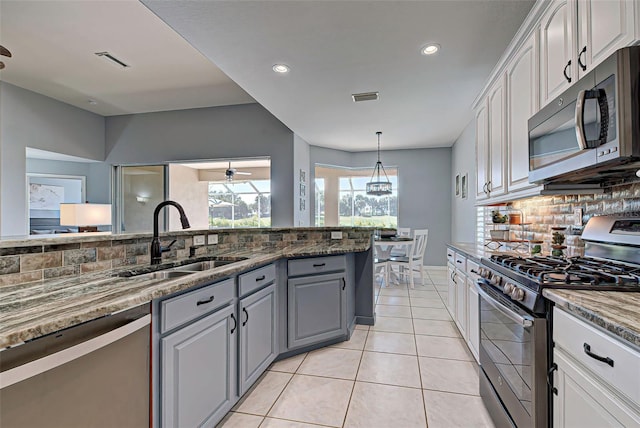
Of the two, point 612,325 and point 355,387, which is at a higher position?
point 612,325

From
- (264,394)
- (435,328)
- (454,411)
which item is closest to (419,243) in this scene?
(435,328)

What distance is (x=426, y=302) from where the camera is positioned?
4.18m

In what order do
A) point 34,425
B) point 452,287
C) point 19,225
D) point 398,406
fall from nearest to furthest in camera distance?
point 34,425 → point 398,406 → point 452,287 → point 19,225

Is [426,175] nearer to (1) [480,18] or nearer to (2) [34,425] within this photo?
(1) [480,18]

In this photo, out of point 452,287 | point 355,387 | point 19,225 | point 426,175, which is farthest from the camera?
point 426,175

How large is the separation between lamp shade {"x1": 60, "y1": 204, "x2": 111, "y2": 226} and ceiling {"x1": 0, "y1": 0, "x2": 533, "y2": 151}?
5.73ft

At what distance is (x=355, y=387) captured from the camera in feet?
7.05

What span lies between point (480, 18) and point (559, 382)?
90.9 inches

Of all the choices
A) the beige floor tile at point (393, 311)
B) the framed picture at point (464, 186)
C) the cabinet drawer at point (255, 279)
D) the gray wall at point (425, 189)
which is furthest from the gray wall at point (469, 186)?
the cabinet drawer at point (255, 279)

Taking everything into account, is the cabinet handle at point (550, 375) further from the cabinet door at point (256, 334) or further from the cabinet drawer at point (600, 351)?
the cabinet door at point (256, 334)

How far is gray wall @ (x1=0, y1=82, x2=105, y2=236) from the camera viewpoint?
14.0ft

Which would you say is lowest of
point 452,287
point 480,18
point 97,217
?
point 452,287

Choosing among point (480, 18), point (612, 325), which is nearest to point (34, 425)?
point (612, 325)

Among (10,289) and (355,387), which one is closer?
(10,289)
